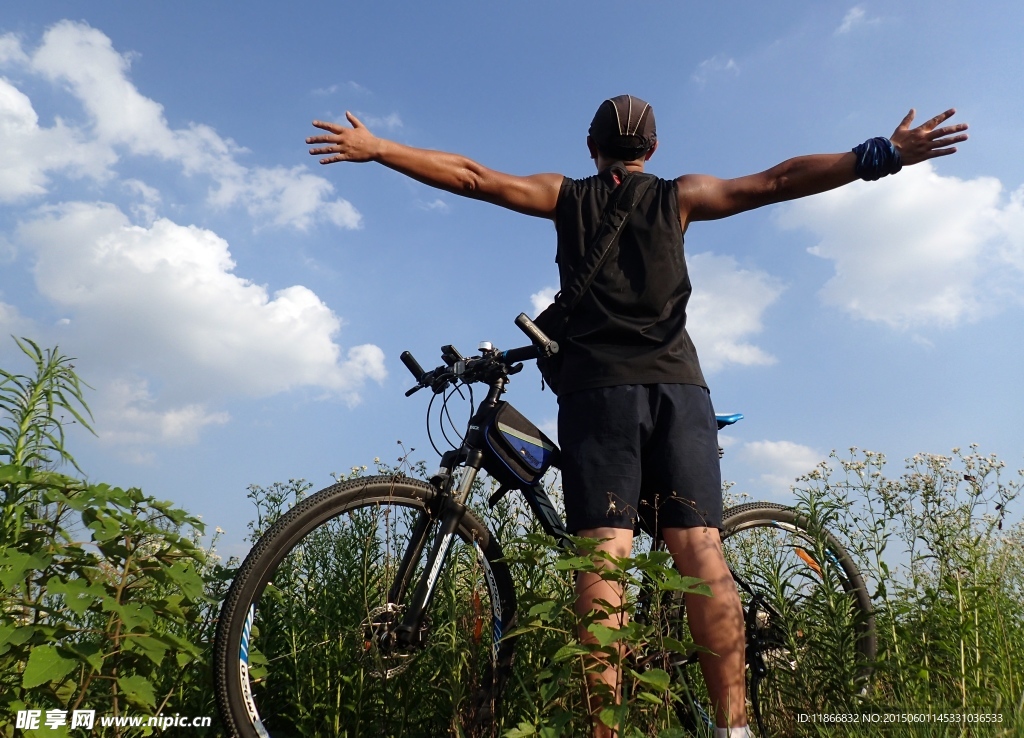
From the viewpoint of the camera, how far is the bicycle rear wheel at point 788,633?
3084 millimetres

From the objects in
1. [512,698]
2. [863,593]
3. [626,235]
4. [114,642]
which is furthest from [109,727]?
[863,593]

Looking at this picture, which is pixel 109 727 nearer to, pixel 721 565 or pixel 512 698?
pixel 512 698

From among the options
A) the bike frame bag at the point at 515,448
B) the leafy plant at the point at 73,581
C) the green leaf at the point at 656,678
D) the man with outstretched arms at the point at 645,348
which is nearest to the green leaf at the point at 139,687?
the leafy plant at the point at 73,581

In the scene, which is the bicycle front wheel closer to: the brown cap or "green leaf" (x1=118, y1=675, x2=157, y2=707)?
"green leaf" (x1=118, y1=675, x2=157, y2=707)

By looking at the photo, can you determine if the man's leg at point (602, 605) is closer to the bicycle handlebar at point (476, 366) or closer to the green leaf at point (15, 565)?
the bicycle handlebar at point (476, 366)

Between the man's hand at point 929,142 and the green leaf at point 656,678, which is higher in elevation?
the man's hand at point 929,142

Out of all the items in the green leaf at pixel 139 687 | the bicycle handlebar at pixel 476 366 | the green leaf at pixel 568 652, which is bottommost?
the green leaf at pixel 139 687

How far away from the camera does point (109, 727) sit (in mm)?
3004

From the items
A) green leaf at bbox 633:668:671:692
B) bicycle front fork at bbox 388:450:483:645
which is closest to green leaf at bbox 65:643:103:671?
bicycle front fork at bbox 388:450:483:645

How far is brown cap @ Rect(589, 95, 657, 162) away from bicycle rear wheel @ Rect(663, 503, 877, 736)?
184cm

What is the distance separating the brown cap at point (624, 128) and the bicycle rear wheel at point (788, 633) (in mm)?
1837

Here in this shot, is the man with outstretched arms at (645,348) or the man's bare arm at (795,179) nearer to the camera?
the man with outstretched arms at (645,348)

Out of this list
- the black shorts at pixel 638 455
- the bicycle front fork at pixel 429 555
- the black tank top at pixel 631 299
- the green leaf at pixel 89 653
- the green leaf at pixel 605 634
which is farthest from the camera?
the black tank top at pixel 631 299

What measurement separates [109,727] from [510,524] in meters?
1.76
